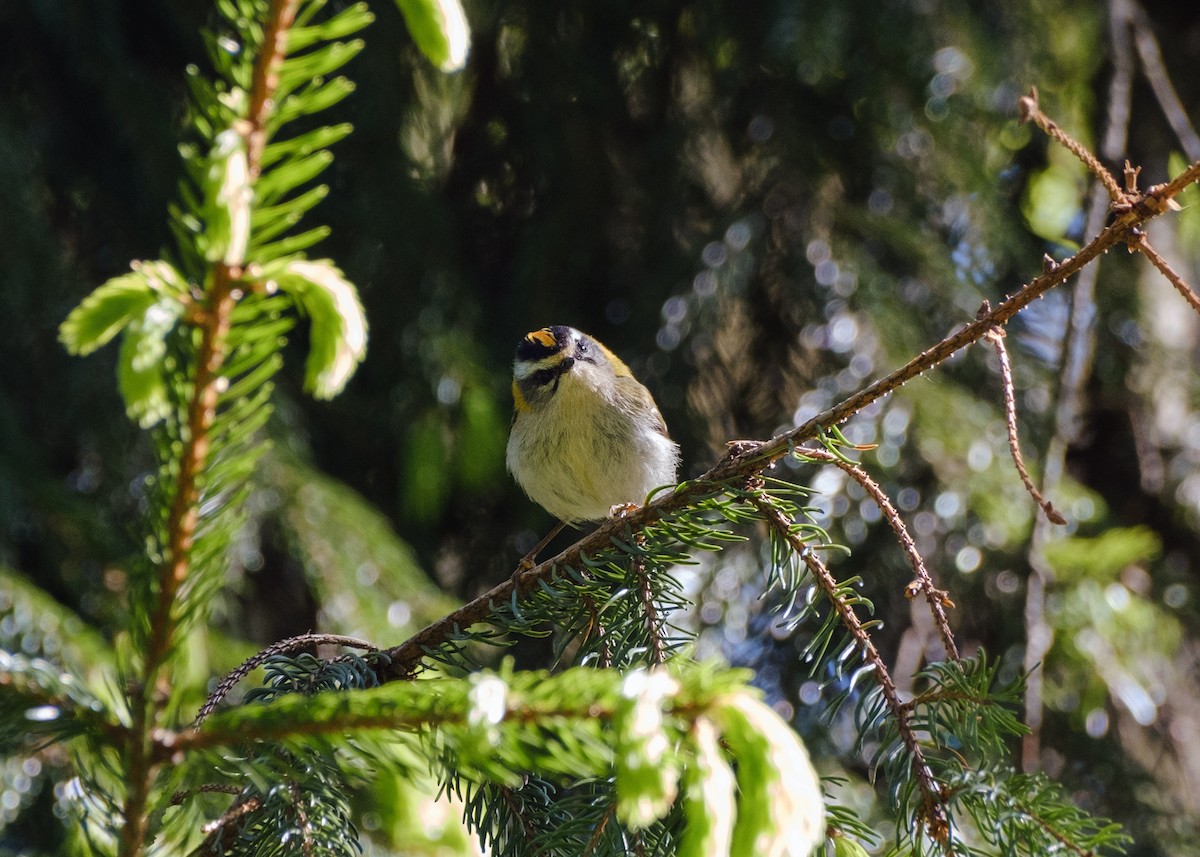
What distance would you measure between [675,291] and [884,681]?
202 cm

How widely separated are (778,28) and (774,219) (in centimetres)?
58

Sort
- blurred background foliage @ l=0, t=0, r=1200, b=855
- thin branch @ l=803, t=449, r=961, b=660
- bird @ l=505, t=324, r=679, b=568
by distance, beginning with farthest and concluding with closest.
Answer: bird @ l=505, t=324, r=679, b=568
blurred background foliage @ l=0, t=0, r=1200, b=855
thin branch @ l=803, t=449, r=961, b=660

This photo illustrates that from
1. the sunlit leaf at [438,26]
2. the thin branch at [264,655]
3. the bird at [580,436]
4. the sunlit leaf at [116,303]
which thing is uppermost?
the sunlit leaf at [438,26]

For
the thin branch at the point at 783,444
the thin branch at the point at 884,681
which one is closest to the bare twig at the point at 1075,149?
the thin branch at the point at 783,444

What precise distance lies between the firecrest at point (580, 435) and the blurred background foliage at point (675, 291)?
0.12m

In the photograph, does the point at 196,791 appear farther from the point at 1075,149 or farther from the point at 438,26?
the point at 1075,149

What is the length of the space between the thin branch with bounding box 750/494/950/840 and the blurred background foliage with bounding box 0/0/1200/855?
1488mm

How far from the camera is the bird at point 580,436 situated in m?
3.25

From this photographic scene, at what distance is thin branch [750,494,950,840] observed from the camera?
134 centimetres

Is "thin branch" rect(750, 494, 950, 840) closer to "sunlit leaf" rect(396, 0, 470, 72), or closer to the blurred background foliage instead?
"sunlit leaf" rect(396, 0, 470, 72)

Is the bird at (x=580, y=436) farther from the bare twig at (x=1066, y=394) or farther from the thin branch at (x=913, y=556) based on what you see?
the thin branch at (x=913, y=556)

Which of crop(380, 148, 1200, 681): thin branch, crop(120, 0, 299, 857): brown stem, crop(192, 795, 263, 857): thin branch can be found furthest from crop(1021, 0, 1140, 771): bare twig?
crop(120, 0, 299, 857): brown stem

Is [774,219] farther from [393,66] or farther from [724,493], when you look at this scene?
[724,493]

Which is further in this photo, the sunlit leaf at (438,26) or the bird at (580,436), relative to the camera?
the bird at (580,436)
